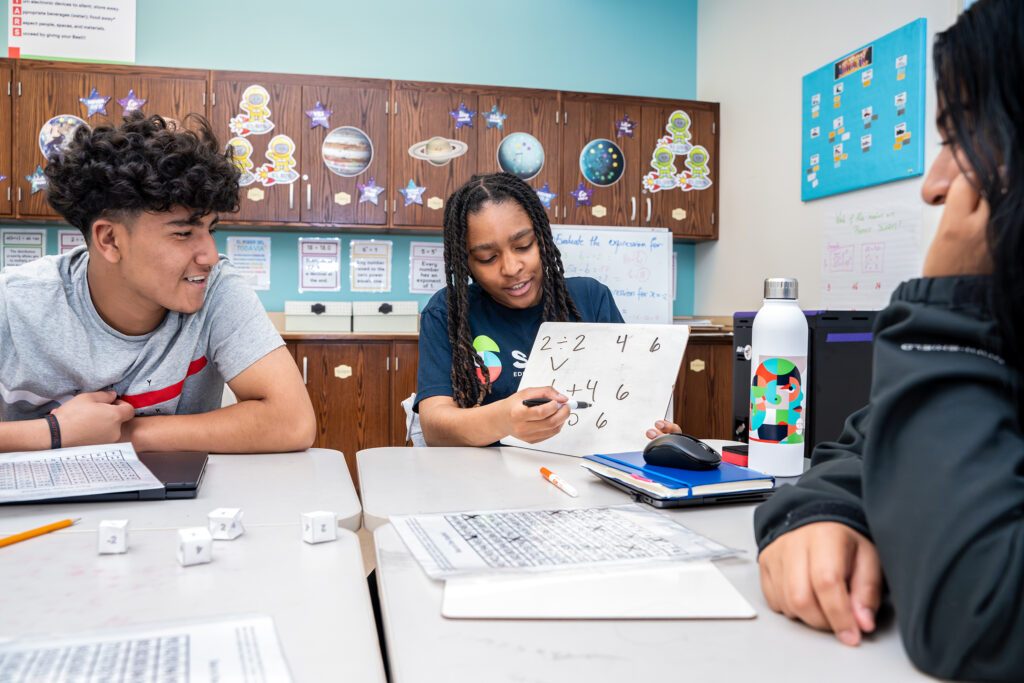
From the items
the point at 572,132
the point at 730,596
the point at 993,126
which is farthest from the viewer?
the point at 572,132

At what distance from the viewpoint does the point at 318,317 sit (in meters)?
3.30

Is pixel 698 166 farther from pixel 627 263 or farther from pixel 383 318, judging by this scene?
pixel 383 318

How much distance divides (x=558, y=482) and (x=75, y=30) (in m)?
2.37

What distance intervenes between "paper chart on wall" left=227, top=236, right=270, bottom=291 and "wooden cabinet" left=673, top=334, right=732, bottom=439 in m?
2.10

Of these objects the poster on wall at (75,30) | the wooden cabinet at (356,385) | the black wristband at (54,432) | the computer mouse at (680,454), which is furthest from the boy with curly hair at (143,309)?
the wooden cabinet at (356,385)

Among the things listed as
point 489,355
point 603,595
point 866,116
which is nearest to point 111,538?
point 603,595

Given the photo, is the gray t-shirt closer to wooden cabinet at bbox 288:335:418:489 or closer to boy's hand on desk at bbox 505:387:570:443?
boy's hand on desk at bbox 505:387:570:443

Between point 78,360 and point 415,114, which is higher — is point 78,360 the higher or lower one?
the lower one

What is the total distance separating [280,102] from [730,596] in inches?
127

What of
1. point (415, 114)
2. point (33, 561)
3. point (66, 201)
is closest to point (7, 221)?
point (415, 114)

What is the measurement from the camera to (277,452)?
122 cm

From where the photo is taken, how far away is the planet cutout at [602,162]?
355 cm

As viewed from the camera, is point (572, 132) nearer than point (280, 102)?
No

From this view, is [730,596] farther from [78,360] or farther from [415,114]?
[415,114]
